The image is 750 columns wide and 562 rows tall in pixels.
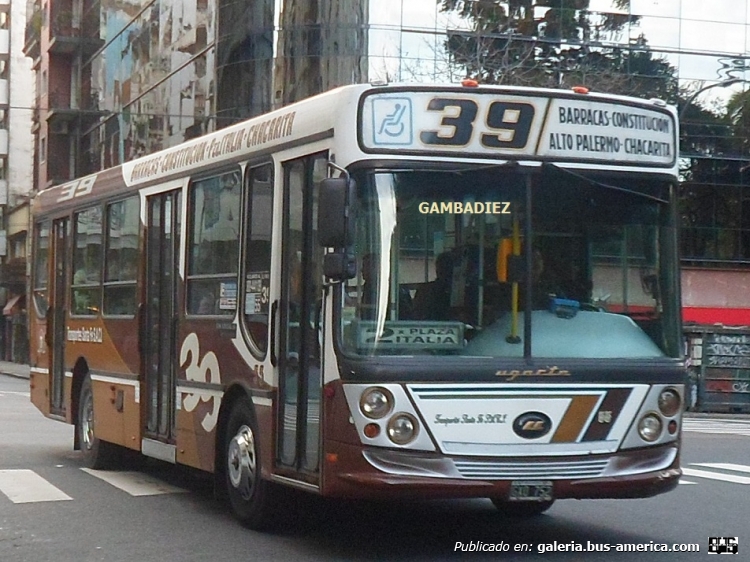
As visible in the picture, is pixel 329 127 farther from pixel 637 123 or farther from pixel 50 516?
pixel 50 516

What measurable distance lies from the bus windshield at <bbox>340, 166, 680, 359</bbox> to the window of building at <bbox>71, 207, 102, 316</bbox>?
6098 millimetres

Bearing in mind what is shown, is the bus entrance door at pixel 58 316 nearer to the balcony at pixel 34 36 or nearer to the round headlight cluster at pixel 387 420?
the round headlight cluster at pixel 387 420

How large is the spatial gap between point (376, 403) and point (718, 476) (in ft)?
24.0

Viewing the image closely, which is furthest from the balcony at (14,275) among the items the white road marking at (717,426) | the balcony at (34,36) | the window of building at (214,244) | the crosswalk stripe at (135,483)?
the window of building at (214,244)

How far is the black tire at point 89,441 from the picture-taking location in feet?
46.3

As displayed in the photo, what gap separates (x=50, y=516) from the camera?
34.9ft

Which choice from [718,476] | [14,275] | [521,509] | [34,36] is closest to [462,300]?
[521,509]

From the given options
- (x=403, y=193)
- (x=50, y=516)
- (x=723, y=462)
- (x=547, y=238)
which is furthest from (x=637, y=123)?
(x=723, y=462)

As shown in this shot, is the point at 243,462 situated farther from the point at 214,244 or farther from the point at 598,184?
the point at 598,184

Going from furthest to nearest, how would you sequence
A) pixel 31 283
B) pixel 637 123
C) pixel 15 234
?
pixel 15 234, pixel 31 283, pixel 637 123

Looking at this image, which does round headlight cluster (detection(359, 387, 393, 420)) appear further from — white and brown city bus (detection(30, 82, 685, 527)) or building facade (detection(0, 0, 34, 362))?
building facade (detection(0, 0, 34, 362))

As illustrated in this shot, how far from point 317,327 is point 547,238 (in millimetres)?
1516

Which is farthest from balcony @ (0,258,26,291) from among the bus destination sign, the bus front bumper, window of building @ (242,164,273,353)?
the bus front bumper

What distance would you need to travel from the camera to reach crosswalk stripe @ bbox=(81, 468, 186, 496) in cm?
1233
